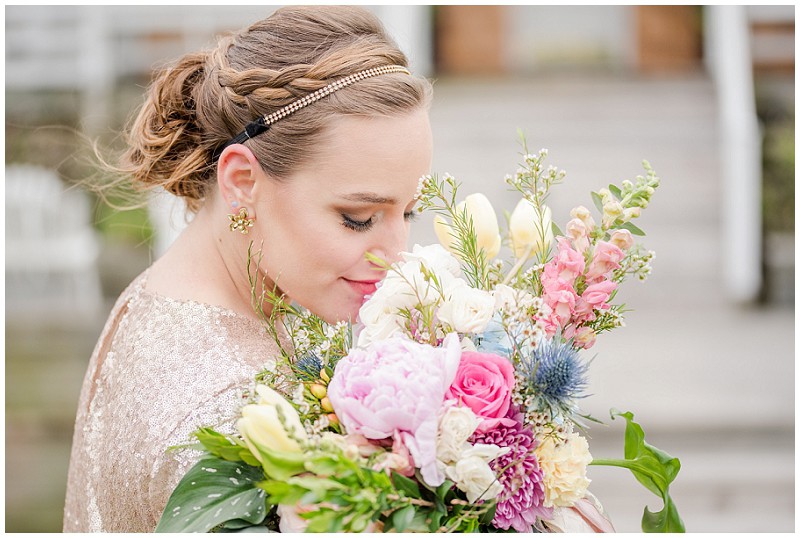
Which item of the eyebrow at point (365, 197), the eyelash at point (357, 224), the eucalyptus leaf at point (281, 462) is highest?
the eyebrow at point (365, 197)

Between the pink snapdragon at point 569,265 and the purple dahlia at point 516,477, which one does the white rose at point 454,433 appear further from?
the pink snapdragon at point 569,265

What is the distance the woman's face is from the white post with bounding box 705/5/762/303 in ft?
21.8

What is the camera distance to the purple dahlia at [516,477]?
1.39 meters

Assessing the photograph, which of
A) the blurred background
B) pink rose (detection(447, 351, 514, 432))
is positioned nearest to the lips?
pink rose (detection(447, 351, 514, 432))

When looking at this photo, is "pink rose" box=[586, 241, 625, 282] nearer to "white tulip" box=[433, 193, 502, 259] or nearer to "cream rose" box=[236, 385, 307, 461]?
"white tulip" box=[433, 193, 502, 259]

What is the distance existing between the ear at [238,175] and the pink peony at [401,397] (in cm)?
62

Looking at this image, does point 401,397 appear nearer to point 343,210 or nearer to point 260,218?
point 343,210

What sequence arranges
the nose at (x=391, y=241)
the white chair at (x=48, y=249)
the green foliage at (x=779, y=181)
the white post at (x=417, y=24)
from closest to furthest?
the nose at (x=391, y=241) < the green foliage at (x=779, y=181) < the white chair at (x=48, y=249) < the white post at (x=417, y=24)

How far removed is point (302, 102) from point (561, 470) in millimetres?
896

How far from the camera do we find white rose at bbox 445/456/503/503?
4.36 feet

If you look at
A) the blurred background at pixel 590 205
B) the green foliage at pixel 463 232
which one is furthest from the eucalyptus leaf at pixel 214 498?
the blurred background at pixel 590 205

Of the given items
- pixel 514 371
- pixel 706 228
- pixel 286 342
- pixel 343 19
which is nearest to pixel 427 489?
pixel 514 371

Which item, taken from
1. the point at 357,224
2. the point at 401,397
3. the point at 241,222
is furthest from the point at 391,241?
the point at 401,397

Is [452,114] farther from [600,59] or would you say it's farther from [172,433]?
[172,433]
